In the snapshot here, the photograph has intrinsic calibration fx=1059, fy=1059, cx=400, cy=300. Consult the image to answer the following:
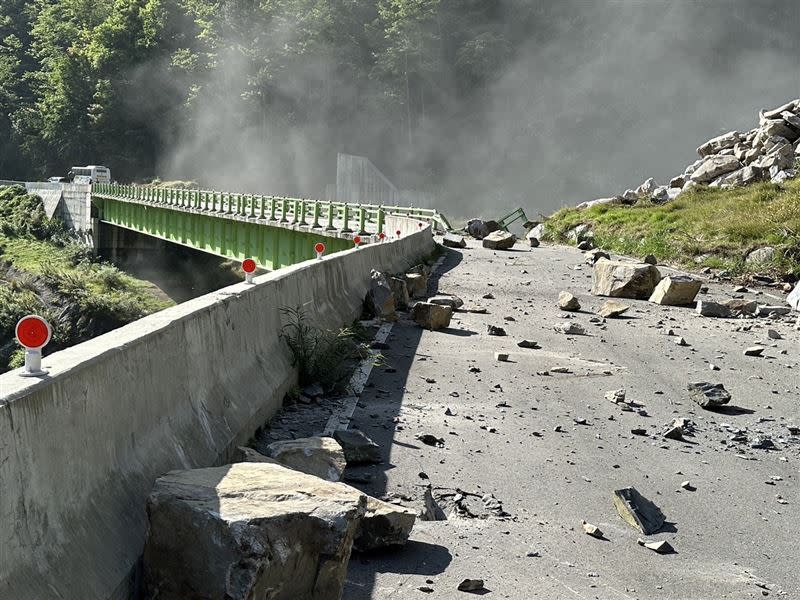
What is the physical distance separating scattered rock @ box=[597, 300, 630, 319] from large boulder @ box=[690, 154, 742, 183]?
2505cm

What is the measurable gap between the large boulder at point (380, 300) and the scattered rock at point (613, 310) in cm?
351

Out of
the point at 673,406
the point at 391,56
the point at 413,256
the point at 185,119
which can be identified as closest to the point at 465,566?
the point at 673,406

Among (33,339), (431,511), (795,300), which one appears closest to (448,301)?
(795,300)

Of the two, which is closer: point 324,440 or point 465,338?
point 324,440

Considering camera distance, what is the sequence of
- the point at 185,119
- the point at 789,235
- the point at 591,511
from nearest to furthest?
1. the point at 591,511
2. the point at 789,235
3. the point at 185,119

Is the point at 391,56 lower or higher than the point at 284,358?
higher

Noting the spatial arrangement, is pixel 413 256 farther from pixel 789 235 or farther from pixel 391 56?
pixel 391 56

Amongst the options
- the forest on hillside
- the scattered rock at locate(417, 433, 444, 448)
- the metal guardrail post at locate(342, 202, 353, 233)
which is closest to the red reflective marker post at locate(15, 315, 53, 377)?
the scattered rock at locate(417, 433, 444, 448)

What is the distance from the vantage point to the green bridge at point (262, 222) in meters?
34.1

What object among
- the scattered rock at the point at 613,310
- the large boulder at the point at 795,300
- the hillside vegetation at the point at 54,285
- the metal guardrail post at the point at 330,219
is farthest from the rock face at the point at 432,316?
the hillside vegetation at the point at 54,285

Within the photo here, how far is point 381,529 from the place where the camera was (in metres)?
5.75

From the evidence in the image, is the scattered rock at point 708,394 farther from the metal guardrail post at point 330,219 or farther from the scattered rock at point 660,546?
the metal guardrail post at point 330,219

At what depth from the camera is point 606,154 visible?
88.0m

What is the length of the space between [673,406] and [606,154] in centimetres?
8028
